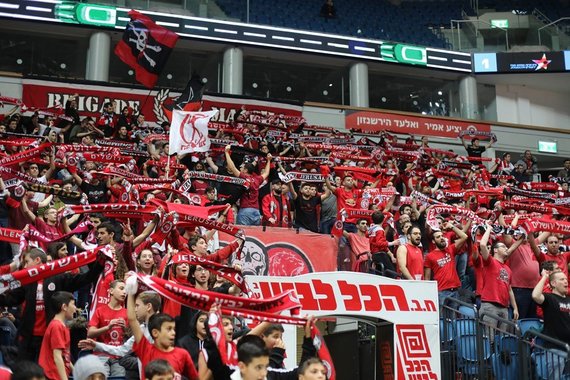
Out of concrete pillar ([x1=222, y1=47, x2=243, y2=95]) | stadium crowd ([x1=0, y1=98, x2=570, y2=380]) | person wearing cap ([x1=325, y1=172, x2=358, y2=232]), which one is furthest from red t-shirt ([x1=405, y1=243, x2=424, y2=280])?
concrete pillar ([x1=222, y1=47, x2=243, y2=95])

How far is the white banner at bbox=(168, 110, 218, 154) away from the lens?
13.0 metres

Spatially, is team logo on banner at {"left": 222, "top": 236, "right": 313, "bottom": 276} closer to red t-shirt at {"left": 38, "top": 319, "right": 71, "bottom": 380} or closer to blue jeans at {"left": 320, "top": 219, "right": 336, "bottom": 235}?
blue jeans at {"left": 320, "top": 219, "right": 336, "bottom": 235}

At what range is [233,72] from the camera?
23.7m

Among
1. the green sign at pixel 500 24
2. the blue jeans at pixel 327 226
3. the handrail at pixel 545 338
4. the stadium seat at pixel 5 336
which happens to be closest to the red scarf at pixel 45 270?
the stadium seat at pixel 5 336

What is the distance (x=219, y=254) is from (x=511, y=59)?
20.2 metres

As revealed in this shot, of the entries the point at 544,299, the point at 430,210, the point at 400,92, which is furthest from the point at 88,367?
the point at 400,92

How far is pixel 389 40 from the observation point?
26.8 metres

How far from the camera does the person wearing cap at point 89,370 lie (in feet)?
18.6

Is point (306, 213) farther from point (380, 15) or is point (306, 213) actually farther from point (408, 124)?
point (380, 15)

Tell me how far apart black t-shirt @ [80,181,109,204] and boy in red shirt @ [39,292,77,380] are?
5.38 m

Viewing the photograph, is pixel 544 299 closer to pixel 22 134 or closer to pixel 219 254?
pixel 219 254

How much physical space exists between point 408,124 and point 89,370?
19826 mm

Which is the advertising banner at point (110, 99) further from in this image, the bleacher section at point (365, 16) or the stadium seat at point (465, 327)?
the stadium seat at point (465, 327)

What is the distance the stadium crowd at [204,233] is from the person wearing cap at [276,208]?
4 centimetres
